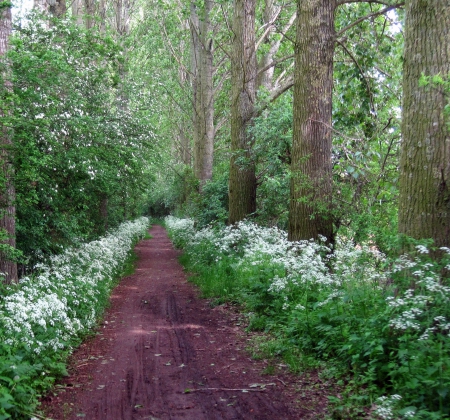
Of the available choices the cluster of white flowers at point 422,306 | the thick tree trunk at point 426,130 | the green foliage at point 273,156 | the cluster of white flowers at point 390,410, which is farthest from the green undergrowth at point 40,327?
the green foliage at point 273,156

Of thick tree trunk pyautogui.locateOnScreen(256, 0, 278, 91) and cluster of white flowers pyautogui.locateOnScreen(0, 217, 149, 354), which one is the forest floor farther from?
thick tree trunk pyautogui.locateOnScreen(256, 0, 278, 91)

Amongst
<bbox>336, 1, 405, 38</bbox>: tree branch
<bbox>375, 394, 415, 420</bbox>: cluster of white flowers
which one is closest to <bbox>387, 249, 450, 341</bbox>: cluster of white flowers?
<bbox>375, 394, 415, 420</bbox>: cluster of white flowers

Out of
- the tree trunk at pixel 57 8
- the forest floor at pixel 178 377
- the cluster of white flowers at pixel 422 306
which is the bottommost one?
the forest floor at pixel 178 377

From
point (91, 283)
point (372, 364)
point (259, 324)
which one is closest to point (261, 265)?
point (259, 324)

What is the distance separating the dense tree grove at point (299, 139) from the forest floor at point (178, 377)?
0.66m

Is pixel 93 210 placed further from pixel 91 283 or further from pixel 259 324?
pixel 259 324

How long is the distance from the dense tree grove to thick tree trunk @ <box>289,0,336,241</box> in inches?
1.1

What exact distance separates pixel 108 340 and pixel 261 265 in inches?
123

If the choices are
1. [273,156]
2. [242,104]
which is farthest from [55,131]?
[242,104]

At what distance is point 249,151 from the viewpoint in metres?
13.8

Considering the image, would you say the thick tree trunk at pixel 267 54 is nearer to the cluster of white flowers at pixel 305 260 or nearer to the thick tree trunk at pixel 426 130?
the cluster of white flowers at pixel 305 260

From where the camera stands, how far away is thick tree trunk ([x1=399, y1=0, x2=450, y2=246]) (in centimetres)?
535

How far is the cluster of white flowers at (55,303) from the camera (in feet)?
18.1

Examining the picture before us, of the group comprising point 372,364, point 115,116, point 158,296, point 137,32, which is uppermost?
point 137,32
